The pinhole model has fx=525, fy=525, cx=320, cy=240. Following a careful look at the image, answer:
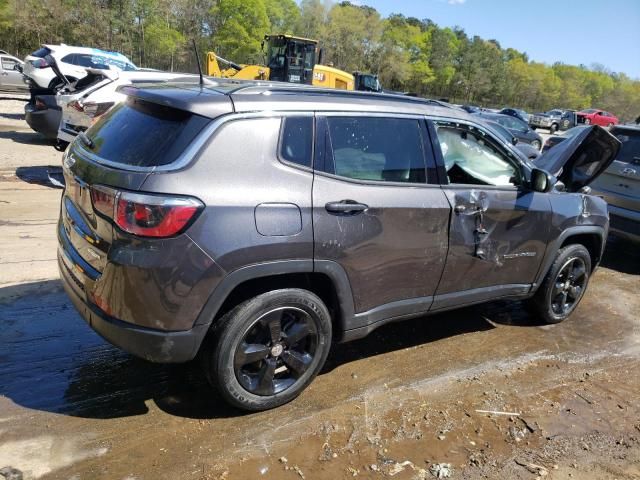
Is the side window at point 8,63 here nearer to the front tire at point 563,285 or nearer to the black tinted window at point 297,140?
the black tinted window at point 297,140

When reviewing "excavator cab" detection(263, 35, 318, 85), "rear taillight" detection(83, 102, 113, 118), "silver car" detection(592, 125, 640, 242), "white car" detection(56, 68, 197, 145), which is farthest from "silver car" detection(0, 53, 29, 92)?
"silver car" detection(592, 125, 640, 242)

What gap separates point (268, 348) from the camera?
3123mm

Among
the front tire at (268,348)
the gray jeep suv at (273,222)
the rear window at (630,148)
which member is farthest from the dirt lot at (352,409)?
the rear window at (630,148)

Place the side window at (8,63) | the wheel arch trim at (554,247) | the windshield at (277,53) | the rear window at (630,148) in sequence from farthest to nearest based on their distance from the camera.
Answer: the windshield at (277,53) → the side window at (8,63) → the rear window at (630,148) → the wheel arch trim at (554,247)

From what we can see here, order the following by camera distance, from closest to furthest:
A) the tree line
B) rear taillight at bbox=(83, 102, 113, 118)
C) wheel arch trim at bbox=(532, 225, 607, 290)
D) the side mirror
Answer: the side mirror < wheel arch trim at bbox=(532, 225, 607, 290) < rear taillight at bbox=(83, 102, 113, 118) < the tree line

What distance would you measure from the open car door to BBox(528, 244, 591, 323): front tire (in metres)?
0.65

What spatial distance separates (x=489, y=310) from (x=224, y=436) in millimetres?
3192

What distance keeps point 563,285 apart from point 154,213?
3.86 meters

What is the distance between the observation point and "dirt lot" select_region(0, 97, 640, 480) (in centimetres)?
281

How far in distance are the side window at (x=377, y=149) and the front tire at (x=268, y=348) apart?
86cm

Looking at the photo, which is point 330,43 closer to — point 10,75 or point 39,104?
point 10,75

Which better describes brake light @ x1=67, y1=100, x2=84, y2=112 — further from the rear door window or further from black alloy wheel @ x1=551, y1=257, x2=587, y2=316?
the rear door window

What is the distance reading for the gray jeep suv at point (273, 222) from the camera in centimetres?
270

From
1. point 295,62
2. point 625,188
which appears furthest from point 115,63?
point 625,188
